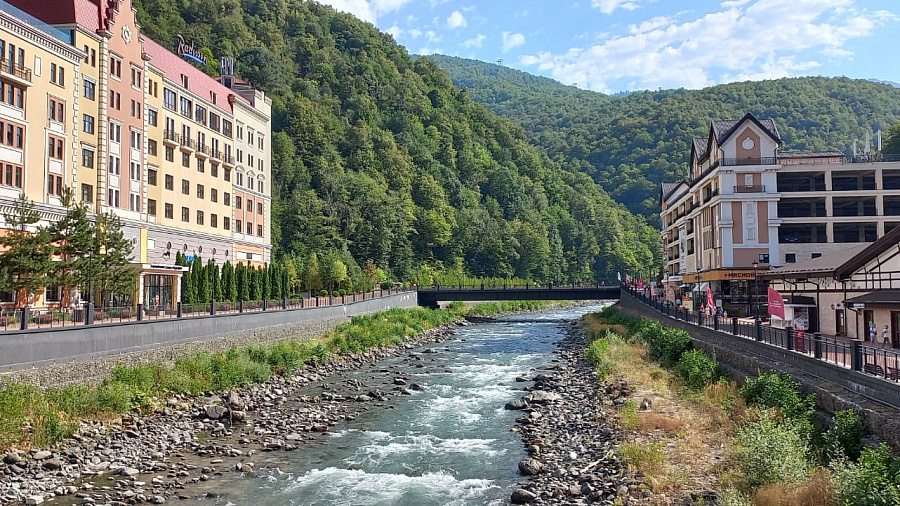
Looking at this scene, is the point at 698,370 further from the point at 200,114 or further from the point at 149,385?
the point at 200,114

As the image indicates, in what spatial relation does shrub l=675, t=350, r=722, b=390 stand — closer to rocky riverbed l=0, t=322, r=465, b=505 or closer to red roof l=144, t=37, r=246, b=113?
rocky riverbed l=0, t=322, r=465, b=505

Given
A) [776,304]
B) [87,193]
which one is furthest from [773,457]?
[87,193]

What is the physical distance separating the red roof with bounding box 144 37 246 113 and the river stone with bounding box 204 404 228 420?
31.7 meters

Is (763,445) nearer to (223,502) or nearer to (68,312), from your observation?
(223,502)

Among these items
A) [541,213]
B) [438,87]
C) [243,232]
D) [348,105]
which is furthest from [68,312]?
[438,87]

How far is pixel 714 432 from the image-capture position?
21609 millimetres

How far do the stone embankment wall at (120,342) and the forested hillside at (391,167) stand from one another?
A: 38541 millimetres

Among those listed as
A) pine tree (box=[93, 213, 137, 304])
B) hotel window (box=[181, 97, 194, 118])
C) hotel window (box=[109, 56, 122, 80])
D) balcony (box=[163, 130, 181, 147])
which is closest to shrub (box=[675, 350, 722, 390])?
pine tree (box=[93, 213, 137, 304])

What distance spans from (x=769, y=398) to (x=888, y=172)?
48869mm

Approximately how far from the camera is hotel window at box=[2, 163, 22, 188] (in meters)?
33.0

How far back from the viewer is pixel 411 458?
22.1 m

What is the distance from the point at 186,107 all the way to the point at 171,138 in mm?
4168

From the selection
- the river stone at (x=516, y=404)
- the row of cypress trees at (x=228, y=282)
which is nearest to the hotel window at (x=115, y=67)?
the row of cypress trees at (x=228, y=282)

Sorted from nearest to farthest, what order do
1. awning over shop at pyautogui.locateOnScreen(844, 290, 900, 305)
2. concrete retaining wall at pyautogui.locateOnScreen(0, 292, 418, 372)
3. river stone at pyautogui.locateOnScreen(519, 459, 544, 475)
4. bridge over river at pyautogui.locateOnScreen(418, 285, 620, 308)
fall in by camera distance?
river stone at pyautogui.locateOnScreen(519, 459, 544, 475), concrete retaining wall at pyautogui.locateOnScreen(0, 292, 418, 372), awning over shop at pyautogui.locateOnScreen(844, 290, 900, 305), bridge over river at pyautogui.locateOnScreen(418, 285, 620, 308)
